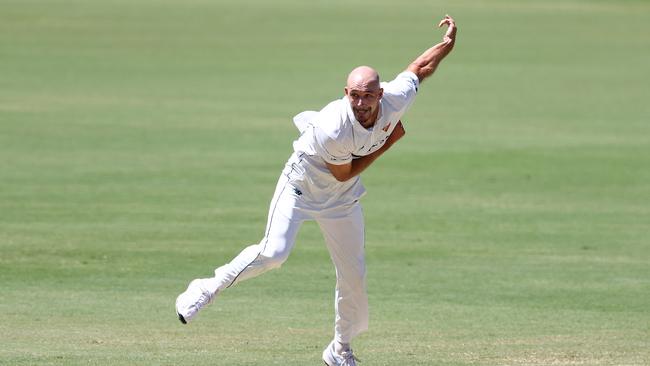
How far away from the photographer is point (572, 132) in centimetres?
2847

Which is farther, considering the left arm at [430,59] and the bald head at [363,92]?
the left arm at [430,59]

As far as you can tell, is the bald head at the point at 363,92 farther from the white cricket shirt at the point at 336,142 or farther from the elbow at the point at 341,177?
the elbow at the point at 341,177

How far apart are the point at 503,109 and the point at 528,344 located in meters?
21.9

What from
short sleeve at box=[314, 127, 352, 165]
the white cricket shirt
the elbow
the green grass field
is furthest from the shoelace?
short sleeve at box=[314, 127, 352, 165]

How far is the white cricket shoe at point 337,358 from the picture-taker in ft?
32.2

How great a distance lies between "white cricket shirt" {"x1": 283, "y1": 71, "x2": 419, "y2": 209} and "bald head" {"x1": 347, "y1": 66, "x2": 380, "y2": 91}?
0.80 feet

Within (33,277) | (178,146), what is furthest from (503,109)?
(33,277)

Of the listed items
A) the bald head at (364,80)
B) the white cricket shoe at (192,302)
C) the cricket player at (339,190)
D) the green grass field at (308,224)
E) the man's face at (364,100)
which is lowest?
the green grass field at (308,224)

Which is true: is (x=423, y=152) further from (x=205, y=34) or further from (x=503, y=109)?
(x=205, y=34)

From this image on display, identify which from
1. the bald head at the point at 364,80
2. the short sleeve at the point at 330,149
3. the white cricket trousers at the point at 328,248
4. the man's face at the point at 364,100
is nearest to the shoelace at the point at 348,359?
the white cricket trousers at the point at 328,248

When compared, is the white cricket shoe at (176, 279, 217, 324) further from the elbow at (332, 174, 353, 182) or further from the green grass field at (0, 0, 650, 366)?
the elbow at (332, 174, 353, 182)

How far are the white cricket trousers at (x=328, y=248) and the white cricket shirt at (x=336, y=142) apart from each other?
3.2 inches

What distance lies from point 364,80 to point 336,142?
487mm

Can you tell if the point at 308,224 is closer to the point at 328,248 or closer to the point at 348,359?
the point at 348,359
